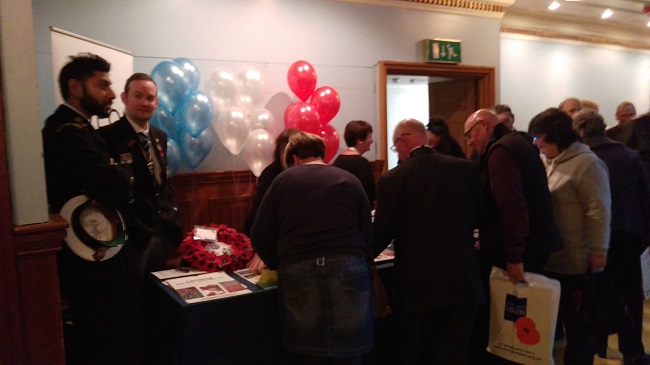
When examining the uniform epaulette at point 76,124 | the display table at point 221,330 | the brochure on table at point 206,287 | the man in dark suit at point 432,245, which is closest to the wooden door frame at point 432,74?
the man in dark suit at point 432,245

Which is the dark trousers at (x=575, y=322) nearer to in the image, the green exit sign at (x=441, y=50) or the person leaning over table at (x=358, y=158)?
the person leaning over table at (x=358, y=158)

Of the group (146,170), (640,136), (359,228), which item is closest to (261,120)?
(146,170)

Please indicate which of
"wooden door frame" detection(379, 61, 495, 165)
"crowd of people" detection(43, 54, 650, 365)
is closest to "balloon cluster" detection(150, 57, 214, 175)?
"crowd of people" detection(43, 54, 650, 365)

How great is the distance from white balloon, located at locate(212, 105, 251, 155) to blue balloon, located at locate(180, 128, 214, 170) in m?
0.10

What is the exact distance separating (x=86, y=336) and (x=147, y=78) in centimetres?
131

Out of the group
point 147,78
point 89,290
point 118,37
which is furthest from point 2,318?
point 118,37

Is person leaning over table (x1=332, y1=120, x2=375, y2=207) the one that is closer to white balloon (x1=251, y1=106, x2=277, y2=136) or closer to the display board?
white balloon (x1=251, y1=106, x2=277, y2=136)

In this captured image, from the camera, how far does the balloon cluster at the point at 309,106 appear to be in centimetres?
370

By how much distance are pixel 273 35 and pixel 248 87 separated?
2.42 ft

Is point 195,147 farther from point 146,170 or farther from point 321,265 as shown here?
point 321,265

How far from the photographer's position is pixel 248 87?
358 cm

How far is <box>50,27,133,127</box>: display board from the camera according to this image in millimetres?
2734

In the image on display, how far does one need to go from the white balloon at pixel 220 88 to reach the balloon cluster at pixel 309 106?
50 centimetres

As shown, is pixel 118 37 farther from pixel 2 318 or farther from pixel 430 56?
pixel 430 56
